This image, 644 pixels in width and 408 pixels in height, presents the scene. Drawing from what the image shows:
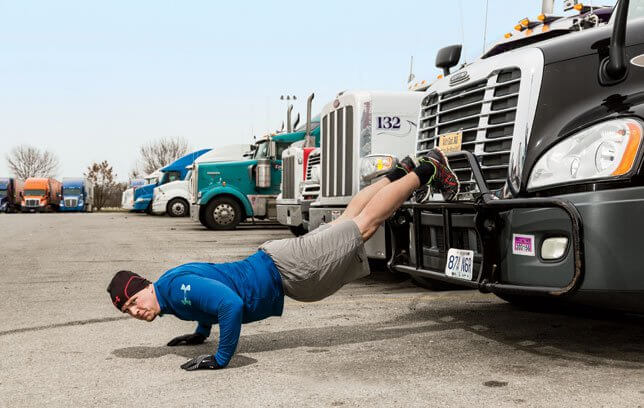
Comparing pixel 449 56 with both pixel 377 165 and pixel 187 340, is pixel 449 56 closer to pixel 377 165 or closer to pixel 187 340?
pixel 377 165

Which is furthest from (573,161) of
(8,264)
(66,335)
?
(8,264)

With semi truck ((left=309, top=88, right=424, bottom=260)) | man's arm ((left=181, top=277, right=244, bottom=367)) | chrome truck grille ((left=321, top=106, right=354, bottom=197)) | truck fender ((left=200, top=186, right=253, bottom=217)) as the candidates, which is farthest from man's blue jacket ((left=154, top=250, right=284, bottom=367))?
truck fender ((left=200, top=186, right=253, bottom=217))

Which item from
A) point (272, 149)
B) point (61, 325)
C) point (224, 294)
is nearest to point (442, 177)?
point (224, 294)

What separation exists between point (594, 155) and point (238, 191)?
53.3 ft

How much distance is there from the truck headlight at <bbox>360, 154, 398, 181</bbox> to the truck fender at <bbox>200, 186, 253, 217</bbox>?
12770 mm

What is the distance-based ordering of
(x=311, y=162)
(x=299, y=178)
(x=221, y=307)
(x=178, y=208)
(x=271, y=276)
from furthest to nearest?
(x=178, y=208) < (x=299, y=178) < (x=311, y=162) < (x=271, y=276) < (x=221, y=307)

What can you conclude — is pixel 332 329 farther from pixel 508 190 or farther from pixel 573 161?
pixel 573 161

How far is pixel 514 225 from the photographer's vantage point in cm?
414

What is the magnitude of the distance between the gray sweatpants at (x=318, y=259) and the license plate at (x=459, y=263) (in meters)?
0.59

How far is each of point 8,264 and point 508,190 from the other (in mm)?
8645

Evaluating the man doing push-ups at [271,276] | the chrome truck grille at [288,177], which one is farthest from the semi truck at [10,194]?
the man doing push-ups at [271,276]

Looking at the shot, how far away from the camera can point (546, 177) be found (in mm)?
4172

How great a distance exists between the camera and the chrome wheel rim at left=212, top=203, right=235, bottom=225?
19.8m

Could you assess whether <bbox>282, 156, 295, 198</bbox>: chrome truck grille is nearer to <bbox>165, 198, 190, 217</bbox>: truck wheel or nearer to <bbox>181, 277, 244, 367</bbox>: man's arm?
<bbox>181, 277, 244, 367</bbox>: man's arm
